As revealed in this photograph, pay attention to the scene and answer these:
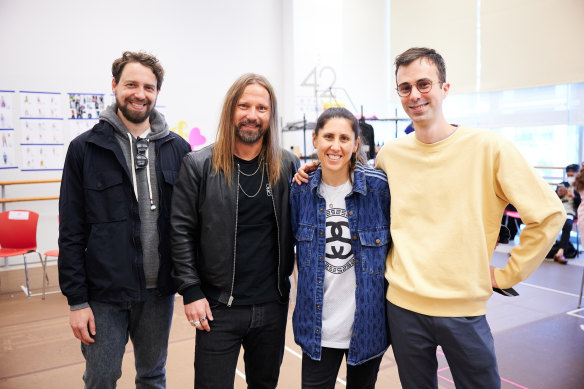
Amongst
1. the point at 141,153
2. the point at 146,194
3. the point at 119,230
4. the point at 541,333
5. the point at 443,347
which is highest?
the point at 141,153

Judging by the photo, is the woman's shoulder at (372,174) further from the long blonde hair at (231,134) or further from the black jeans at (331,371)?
the black jeans at (331,371)

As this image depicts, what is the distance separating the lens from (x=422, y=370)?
163cm

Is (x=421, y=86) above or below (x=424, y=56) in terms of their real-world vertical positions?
below

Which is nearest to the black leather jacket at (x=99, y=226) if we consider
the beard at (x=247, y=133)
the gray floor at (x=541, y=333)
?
the beard at (x=247, y=133)

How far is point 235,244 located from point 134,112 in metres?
0.69

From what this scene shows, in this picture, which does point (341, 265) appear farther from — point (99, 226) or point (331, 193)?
point (99, 226)

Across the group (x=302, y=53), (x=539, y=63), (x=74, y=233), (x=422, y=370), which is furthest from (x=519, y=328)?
(x=302, y=53)

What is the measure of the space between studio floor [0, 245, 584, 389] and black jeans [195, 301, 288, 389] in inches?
47.7

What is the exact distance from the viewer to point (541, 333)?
3713 millimetres

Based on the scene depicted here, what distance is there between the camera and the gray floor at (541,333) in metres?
2.99

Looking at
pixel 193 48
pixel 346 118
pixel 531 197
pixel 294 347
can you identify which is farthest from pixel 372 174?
pixel 193 48

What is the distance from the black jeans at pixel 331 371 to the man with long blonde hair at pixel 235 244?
0.18m

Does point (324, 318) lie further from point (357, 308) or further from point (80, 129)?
point (80, 129)

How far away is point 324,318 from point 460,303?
50 centimetres
